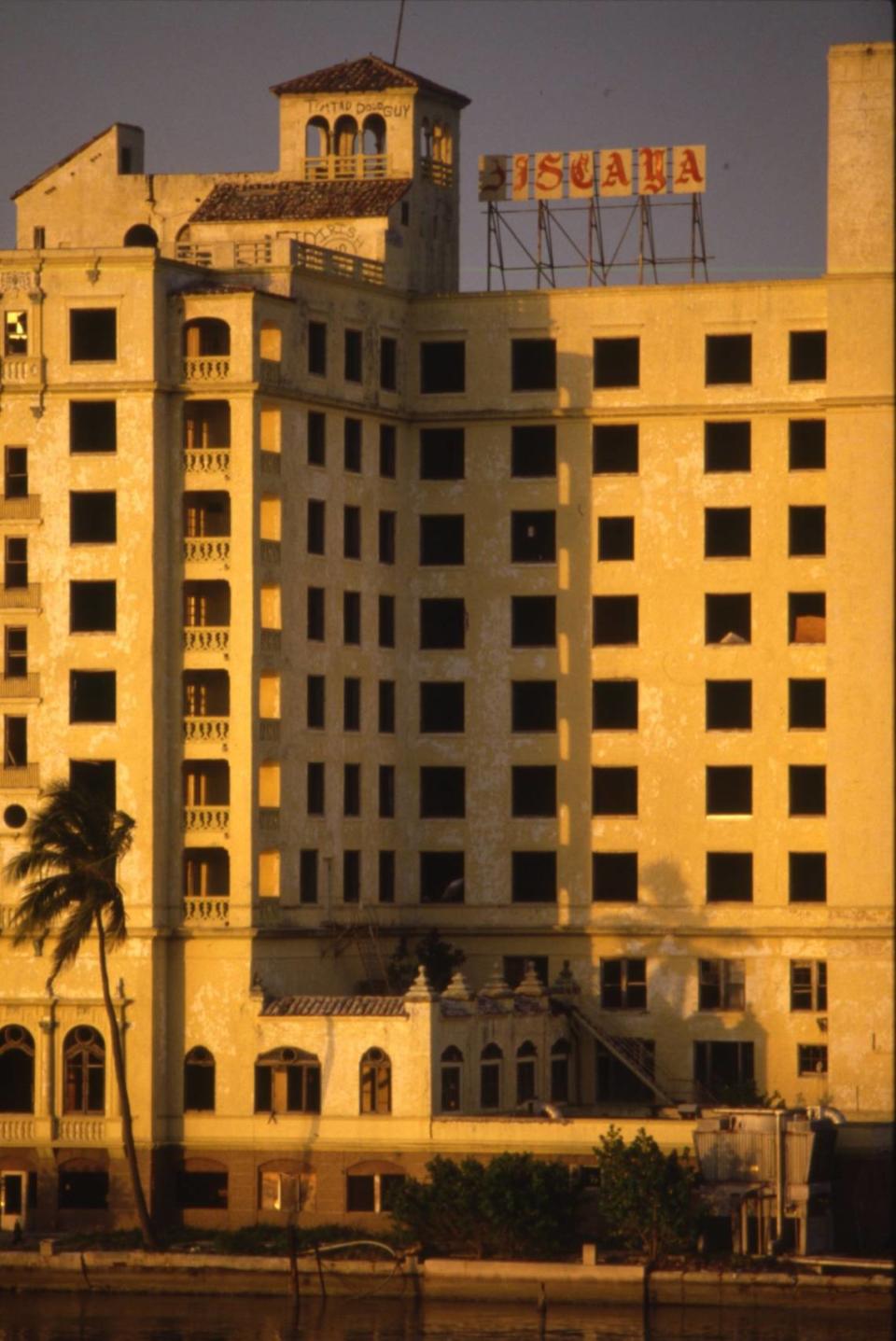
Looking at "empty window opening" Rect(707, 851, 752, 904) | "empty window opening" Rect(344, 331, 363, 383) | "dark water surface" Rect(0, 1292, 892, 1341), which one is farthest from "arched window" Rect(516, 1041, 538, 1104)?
"empty window opening" Rect(344, 331, 363, 383)

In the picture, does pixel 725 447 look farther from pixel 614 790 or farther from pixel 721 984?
pixel 721 984

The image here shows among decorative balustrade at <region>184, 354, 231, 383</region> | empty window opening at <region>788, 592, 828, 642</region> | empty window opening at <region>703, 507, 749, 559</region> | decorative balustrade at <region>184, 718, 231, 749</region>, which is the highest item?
decorative balustrade at <region>184, 354, 231, 383</region>

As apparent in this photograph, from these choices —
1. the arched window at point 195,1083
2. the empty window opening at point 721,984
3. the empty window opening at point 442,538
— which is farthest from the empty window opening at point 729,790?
the arched window at point 195,1083

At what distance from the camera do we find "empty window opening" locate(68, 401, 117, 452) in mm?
112625

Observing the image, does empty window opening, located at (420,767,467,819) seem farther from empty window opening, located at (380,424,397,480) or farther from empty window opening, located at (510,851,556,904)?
empty window opening, located at (380,424,397,480)

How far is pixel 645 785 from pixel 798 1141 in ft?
51.2

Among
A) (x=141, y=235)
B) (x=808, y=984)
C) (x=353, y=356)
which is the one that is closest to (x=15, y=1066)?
(x=808, y=984)

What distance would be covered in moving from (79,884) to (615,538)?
72.6 feet

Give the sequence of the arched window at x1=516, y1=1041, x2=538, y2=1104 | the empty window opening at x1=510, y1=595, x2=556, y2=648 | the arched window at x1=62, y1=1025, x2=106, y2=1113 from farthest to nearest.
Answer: the empty window opening at x1=510, y1=595, x2=556, y2=648
the arched window at x1=516, y1=1041, x2=538, y2=1104
the arched window at x1=62, y1=1025, x2=106, y2=1113

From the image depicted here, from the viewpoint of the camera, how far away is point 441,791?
120 metres

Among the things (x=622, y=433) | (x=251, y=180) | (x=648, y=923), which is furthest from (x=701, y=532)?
(x=251, y=180)

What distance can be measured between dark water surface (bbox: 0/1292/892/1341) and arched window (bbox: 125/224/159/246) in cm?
3977

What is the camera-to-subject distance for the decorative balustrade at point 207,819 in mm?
112062

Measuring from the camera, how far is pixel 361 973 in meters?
117
